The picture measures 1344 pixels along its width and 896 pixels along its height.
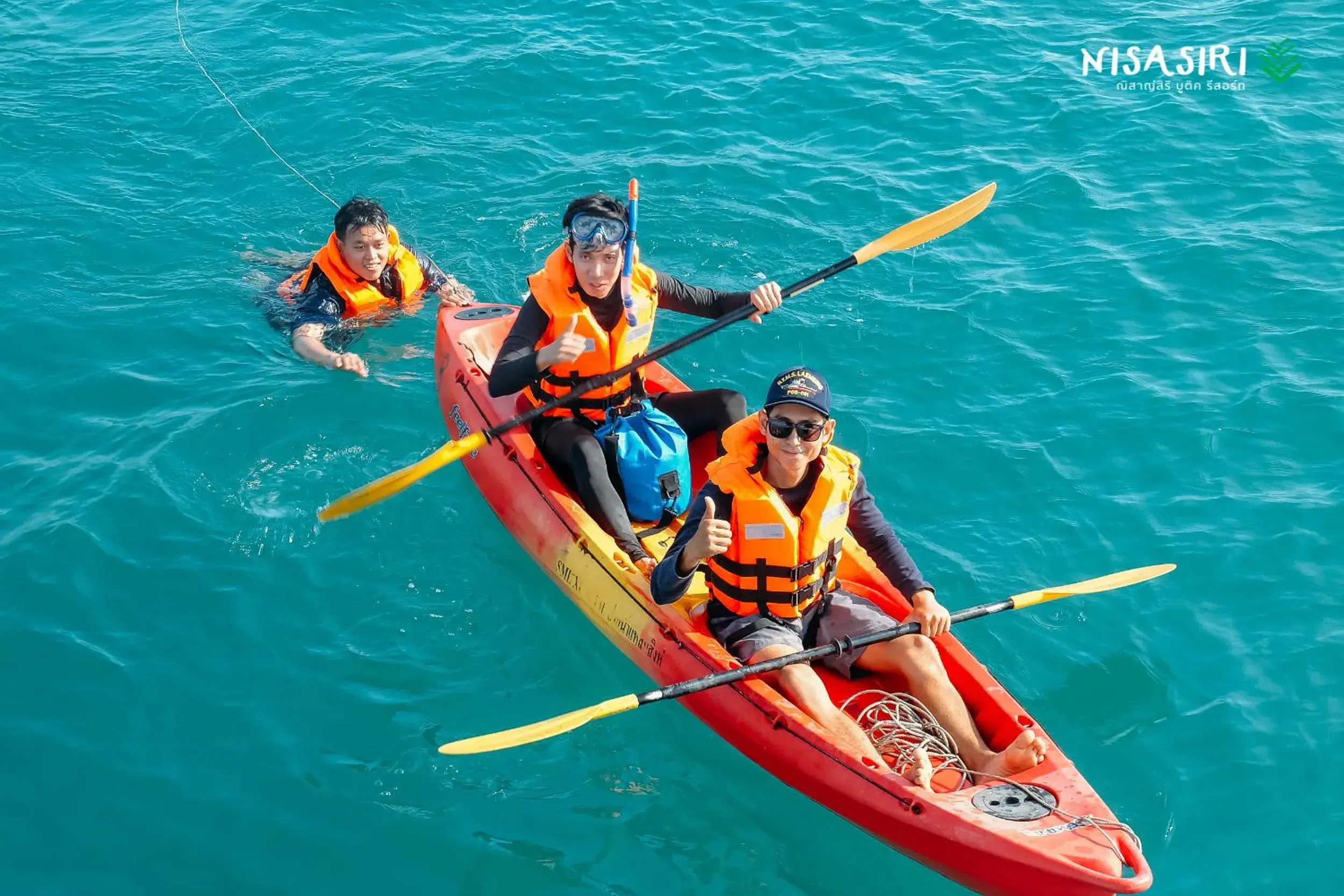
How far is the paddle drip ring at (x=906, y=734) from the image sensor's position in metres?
5.15

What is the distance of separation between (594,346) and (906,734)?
8.22 feet

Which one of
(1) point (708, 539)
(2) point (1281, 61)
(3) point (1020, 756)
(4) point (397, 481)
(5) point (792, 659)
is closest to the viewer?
(1) point (708, 539)

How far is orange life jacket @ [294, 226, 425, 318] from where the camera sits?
26.9 ft

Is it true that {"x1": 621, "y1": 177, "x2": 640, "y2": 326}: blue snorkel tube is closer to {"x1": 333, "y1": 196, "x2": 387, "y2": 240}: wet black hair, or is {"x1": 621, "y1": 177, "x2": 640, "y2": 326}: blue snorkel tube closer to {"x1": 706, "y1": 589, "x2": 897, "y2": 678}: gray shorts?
{"x1": 706, "y1": 589, "x2": 897, "y2": 678}: gray shorts

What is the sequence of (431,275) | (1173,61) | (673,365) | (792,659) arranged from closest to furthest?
(792,659), (673,365), (431,275), (1173,61)

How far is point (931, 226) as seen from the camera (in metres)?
7.39

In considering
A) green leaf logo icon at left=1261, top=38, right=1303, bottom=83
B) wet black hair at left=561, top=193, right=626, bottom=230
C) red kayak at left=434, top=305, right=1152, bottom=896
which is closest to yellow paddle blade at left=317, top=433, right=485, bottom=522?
red kayak at left=434, top=305, right=1152, bottom=896

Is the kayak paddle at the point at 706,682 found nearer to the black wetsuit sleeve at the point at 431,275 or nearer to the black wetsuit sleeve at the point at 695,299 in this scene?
the black wetsuit sleeve at the point at 695,299

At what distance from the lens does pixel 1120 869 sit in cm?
450

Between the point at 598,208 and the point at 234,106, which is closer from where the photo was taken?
the point at 598,208

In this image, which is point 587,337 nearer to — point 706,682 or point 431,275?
point 706,682

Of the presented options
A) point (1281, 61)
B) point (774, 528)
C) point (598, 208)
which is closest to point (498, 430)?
point (598, 208)

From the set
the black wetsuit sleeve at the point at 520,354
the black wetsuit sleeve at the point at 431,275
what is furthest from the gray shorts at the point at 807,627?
the black wetsuit sleeve at the point at 431,275

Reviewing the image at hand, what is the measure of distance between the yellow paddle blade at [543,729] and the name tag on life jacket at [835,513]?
107cm
